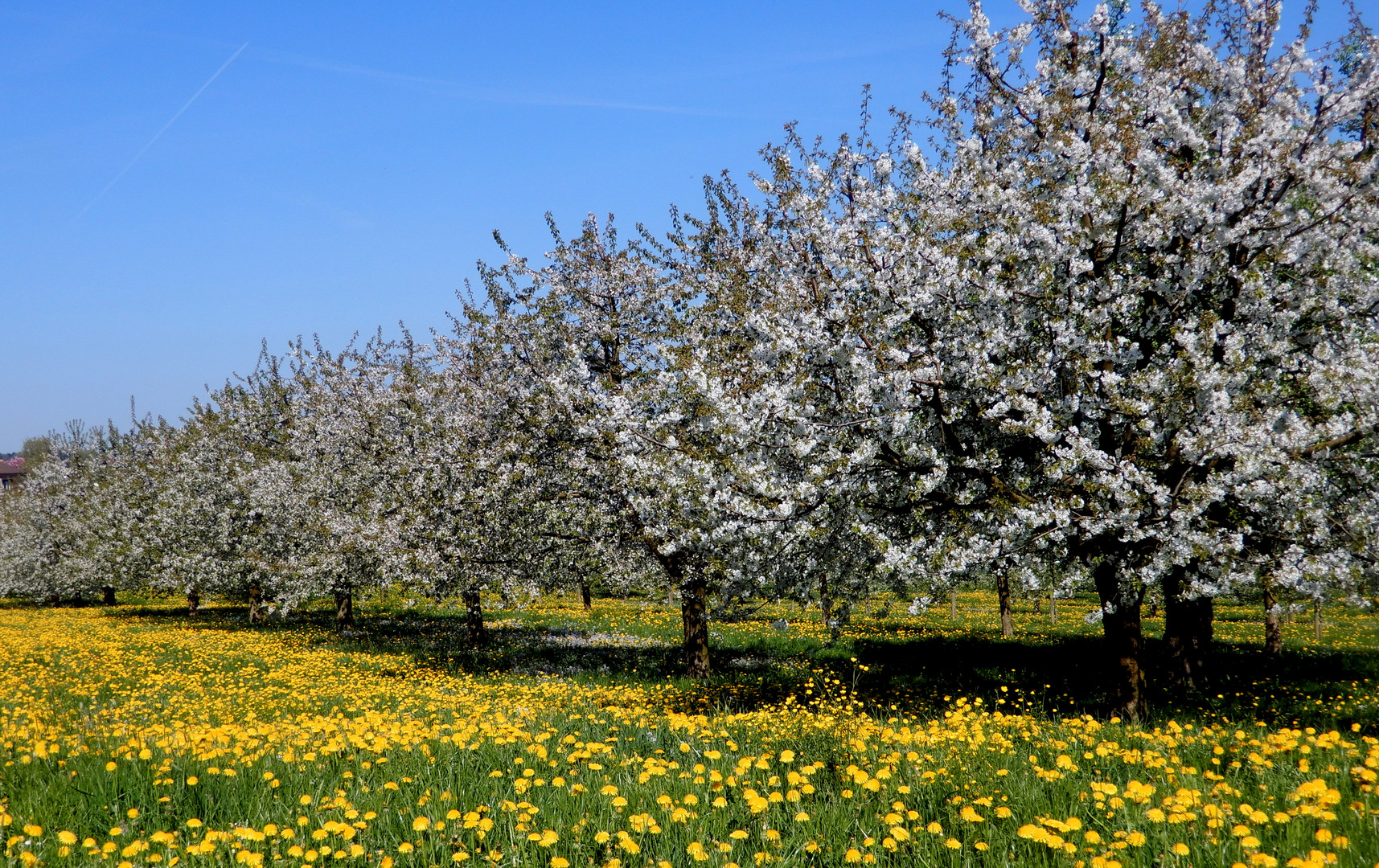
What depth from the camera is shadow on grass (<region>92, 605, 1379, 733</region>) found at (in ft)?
37.7

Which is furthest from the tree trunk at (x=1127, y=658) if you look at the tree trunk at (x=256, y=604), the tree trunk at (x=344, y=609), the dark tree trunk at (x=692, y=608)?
the tree trunk at (x=256, y=604)

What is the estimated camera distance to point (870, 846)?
425 centimetres

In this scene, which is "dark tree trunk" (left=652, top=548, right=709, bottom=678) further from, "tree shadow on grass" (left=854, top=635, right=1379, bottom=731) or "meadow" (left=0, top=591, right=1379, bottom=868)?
"tree shadow on grass" (left=854, top=635, right=1379, bottom=731)

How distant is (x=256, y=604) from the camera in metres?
32.4

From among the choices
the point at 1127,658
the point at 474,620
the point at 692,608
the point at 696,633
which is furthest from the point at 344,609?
the point at 1127,658

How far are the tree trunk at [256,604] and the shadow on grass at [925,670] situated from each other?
6.50m

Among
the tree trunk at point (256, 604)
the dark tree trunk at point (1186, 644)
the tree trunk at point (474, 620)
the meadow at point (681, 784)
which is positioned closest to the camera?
the meadow at point (681, 784)

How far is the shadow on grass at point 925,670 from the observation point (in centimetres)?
1150

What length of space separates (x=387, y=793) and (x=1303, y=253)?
31.9ft

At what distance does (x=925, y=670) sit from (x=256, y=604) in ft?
91.7

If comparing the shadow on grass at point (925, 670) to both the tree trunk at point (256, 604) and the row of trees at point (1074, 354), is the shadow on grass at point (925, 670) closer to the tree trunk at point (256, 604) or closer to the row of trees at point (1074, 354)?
the row of trees at point (1074, 354)

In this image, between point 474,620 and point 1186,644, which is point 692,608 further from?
point 474,620

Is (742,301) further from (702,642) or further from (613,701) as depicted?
(702,642)

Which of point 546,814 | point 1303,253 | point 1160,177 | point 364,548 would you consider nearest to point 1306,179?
point 1303,253
